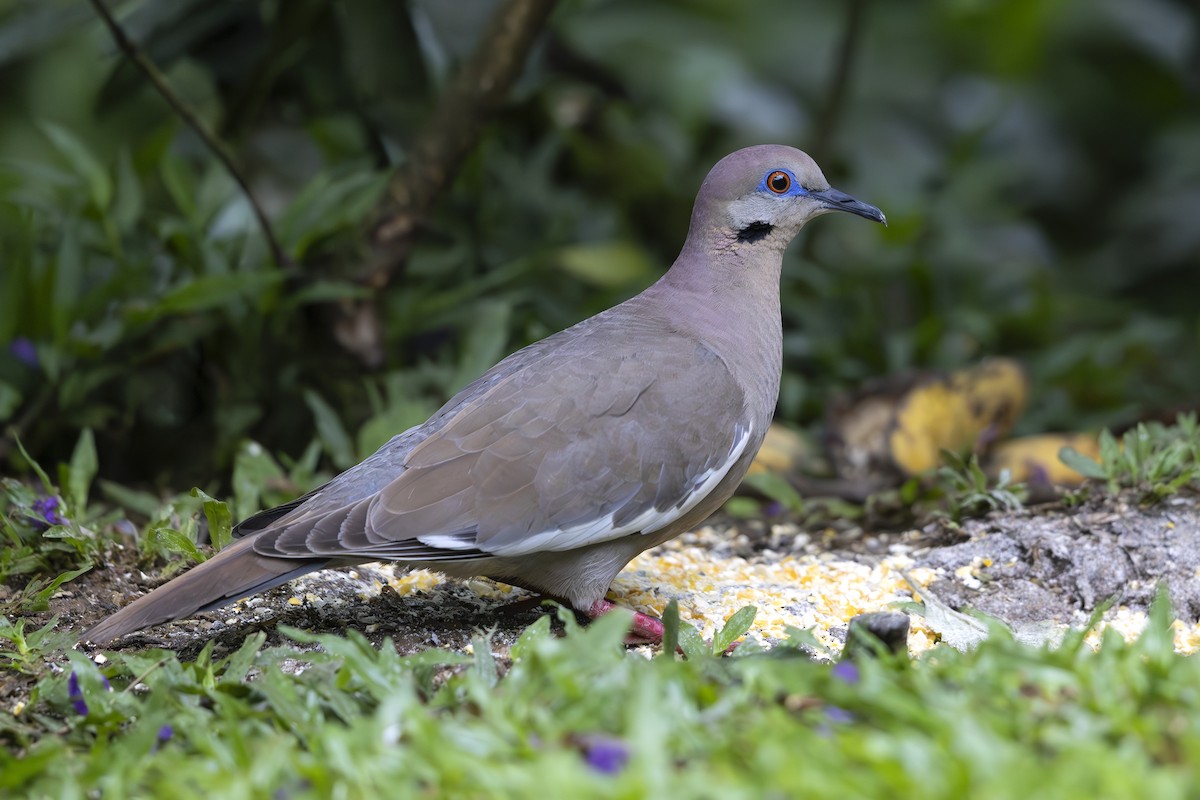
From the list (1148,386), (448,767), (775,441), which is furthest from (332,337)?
(1148,386)

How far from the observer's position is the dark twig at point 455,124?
521 centimetres

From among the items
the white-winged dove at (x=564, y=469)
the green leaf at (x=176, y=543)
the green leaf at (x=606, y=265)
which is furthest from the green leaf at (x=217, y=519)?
the green leaf at (x=606, y=265)

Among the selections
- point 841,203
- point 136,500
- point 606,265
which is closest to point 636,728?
point 841,203

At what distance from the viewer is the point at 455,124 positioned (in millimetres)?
5289

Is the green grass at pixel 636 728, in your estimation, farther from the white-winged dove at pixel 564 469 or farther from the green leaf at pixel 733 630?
the white-winged dove at pixel 564 469

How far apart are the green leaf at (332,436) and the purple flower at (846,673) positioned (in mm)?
2797

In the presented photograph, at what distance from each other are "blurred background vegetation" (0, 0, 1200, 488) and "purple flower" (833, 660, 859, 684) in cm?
262

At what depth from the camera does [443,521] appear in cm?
331

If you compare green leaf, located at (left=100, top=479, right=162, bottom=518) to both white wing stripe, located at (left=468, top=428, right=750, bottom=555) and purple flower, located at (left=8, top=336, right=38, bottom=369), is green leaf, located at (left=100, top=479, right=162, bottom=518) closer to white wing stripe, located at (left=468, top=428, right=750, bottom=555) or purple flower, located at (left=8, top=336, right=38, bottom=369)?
purple flower, located at (left=8, top=336, right=38, bottom=369)

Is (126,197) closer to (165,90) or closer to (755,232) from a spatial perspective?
(165,90)

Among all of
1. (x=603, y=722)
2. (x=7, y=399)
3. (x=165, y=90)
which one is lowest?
(x=603, y=722)

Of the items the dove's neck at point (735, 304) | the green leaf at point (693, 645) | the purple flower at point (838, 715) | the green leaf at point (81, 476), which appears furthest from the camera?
the green leaf at point (81, 476)

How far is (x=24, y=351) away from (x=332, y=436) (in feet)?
4.10

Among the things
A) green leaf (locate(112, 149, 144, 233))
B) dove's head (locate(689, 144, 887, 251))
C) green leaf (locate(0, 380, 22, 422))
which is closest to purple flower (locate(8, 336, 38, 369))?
green leaf (locate(0, 380, 22, 422))
